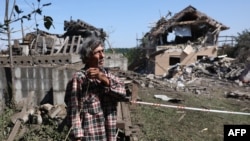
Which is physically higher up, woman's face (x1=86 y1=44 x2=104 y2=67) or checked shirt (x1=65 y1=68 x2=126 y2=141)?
woman's face (x1=86 y1=44 x2=104 y2=67)

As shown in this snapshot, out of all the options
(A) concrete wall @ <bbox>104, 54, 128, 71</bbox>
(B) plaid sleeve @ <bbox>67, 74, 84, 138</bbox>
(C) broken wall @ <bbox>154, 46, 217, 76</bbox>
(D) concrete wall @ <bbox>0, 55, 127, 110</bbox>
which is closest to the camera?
(B) plaid sleeve @ <bbox>67, 74, 84, 138</bbox>

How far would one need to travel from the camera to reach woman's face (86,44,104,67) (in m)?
2.74

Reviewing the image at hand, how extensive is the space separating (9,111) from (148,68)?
2116cm

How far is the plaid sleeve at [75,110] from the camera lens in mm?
2686

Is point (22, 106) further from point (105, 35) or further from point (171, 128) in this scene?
point (105, 35)

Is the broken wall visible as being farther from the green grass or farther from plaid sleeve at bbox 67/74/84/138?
plaid sleeve at bbox 67/74/84/138

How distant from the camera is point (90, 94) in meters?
2.78

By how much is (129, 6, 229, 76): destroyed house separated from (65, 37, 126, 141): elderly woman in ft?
73.4

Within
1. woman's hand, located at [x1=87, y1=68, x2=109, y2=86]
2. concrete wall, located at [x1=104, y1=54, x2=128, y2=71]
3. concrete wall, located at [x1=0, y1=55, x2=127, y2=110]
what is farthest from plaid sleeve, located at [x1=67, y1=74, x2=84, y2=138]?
concrete wall, located at [x1=104, y1=54, x2=128, y2=71]

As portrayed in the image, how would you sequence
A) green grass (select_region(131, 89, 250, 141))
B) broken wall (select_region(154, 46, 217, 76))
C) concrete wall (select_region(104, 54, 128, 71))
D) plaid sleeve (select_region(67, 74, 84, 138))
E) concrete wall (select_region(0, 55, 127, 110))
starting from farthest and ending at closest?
broken wall (select_region(154, 46, 217, 76)), concrete wall (select_region(104, 54, 128, 71)), concrete wall (select_region(0, 55, 127, 110)), green grass (select_region(131, 89, 250, 141)), plaid sleeve (select_region(67, 74, 84, 138))

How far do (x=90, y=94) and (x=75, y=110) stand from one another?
0.19 meters

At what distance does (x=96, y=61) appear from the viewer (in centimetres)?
276

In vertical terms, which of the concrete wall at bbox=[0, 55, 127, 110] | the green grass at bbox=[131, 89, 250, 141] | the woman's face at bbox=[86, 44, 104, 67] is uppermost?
the woman's face at bbox=[86, 44, 104, 67]

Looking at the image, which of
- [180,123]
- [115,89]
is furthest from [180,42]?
[115,89]
